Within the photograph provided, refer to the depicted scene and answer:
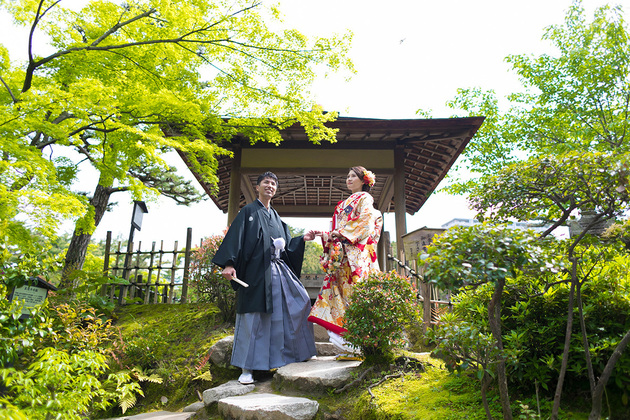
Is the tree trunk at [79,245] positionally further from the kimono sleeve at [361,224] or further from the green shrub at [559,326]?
the green shrub at [559,326]

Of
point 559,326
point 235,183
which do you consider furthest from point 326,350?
point 235,183

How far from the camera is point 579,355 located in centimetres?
256

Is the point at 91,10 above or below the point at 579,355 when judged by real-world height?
above

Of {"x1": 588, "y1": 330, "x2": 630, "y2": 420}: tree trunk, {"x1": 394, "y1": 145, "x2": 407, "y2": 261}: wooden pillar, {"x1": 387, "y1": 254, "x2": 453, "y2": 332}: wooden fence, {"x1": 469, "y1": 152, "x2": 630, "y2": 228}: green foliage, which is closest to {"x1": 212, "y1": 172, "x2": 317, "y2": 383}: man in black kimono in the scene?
{"x1": 387, "y1": 254, "x2": 453, "y2": 332}: wooden fence

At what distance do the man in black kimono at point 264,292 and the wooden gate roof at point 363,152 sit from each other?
370cm

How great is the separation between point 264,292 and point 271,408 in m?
1.43

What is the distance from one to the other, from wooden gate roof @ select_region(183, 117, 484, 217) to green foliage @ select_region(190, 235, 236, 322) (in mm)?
1730

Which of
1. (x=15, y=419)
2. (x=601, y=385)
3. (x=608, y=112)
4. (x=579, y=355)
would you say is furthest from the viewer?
(x=608, y=112)

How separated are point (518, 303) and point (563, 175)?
0.94 m

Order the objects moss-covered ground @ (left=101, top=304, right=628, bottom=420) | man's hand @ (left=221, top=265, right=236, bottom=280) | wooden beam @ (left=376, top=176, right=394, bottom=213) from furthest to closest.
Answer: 1. wooden beam @ (left=376, top=176, right=394, bottom=213)
2. man's hand @ (left=221, top=265, right=236, bottom=280)
3. moss-covered ground @ (left=101, top=304, right=628, bottom=420)

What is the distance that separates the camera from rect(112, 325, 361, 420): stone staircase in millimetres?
3379

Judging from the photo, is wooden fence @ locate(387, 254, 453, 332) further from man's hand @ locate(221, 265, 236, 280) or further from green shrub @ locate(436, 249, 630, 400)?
man's hand @ locate(221, 265, 236, 280)

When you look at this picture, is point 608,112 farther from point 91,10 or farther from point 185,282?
point 91,10

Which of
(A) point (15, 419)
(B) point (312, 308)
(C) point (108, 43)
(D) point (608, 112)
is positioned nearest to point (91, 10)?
(C) point (108, 43)
